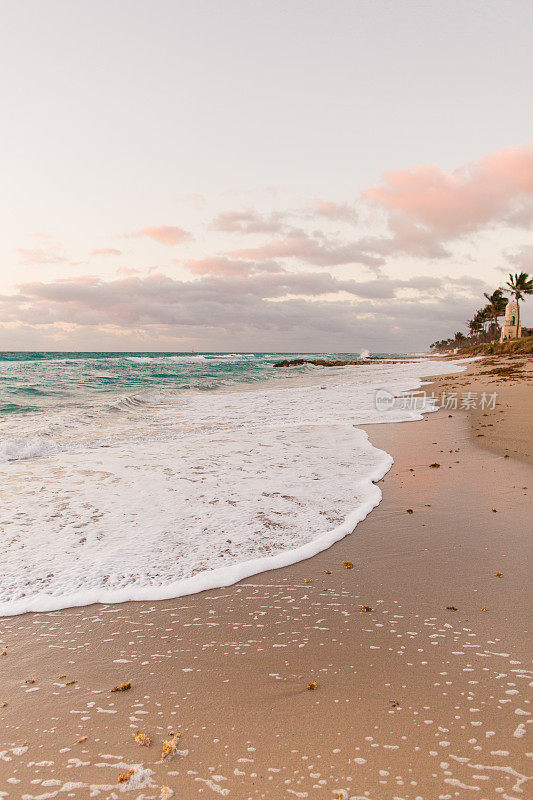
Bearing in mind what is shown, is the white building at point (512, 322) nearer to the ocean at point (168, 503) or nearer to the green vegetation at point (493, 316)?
the green vegetation at point (493, 316)

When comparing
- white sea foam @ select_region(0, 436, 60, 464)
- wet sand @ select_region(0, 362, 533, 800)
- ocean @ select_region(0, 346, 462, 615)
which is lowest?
wet sand @ select_region(0, 362, 533, 800)

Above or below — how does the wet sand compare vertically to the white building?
below

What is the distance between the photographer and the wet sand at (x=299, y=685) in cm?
Result: 198

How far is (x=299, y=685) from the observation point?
255 centimetres

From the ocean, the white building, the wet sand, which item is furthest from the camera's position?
the white building

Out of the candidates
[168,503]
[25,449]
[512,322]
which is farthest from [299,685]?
[512,322]

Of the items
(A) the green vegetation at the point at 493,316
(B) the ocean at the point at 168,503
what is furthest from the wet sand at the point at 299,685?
(A) the green vegetation at the point at 493,316

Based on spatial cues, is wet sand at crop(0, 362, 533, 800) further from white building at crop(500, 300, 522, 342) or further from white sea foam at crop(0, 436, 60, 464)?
white building at crop(500, 300, 522, 342)

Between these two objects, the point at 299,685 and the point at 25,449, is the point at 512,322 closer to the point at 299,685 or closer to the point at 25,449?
the point at 25,449

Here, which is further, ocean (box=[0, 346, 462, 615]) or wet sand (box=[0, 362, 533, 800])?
ocean (box=[0, 346, 462, 615])

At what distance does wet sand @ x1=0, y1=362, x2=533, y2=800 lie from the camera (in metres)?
1.98

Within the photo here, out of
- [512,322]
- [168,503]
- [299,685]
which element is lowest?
[299,685]

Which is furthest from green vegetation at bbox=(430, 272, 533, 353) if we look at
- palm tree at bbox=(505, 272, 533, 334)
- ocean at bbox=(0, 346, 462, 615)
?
ocean at bbox=(0, 346, 462, 615)

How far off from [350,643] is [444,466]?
5.25 m
